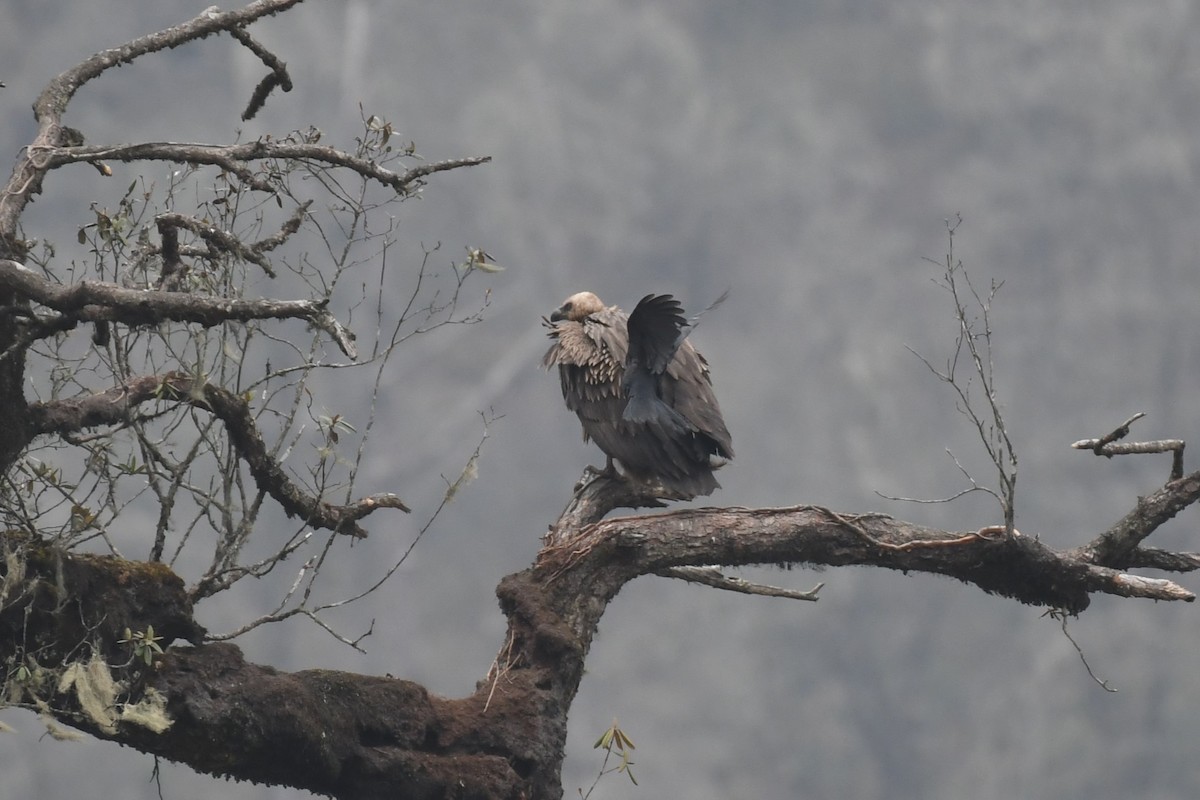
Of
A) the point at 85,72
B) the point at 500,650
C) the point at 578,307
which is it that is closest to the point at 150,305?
the point at 85,72

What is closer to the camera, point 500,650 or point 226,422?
point 226,422

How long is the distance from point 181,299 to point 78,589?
3.14ft

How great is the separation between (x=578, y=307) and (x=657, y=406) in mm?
2122

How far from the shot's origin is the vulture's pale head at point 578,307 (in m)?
7.76

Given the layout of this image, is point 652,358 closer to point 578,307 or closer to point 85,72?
point 578,307

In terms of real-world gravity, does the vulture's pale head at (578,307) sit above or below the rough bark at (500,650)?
above

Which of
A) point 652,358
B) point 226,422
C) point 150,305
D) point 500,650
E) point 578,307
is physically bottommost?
point 500,650

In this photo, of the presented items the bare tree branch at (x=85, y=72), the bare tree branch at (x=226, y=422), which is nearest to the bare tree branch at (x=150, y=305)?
the bare tree branch at (x=226, y=422)

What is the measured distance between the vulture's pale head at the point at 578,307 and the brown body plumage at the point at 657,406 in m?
1.46

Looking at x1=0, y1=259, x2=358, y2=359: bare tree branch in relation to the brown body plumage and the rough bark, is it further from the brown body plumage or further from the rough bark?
the brown body plumage

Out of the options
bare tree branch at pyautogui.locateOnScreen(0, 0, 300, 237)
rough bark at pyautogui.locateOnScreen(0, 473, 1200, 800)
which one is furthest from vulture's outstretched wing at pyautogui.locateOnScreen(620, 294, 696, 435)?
bare tree branch at pyautogui.locateOnScreen(0, 0, 300, 237)

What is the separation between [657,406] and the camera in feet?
18.9

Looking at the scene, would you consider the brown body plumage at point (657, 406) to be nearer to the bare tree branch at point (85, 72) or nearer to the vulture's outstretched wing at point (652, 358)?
the vulture's outstretched wing at point (652, 358)

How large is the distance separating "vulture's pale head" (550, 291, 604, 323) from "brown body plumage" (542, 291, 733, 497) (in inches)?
57.3
